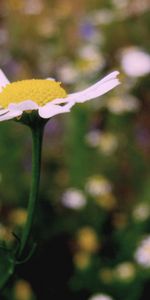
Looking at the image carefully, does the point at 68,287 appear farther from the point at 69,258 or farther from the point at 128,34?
the point at 128,34

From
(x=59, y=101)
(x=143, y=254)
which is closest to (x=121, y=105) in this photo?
(x=143, y=254)

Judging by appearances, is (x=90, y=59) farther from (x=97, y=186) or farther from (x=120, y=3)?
(x=97, y=186)

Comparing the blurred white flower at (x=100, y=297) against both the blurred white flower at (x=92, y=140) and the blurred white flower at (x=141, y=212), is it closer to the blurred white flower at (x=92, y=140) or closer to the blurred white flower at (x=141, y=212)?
the blurred white flower at (x=141, y=212)

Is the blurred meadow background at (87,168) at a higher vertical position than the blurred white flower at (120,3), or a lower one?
lower

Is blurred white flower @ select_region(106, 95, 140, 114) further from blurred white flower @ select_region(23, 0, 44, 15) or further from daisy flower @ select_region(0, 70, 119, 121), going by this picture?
daisy flower @ select_region(0, 70, 119, 121)

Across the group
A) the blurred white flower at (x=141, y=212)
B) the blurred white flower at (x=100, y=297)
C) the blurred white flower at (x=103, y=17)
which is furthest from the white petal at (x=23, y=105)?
the blurred white flower at (x=103, y=17)

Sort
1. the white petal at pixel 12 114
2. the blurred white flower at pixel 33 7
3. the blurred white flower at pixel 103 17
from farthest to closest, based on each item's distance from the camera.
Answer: the blurred white flower at pixel 33 7, the blurred white flower at pixel 103 17, the white petal at pixel 12 114
